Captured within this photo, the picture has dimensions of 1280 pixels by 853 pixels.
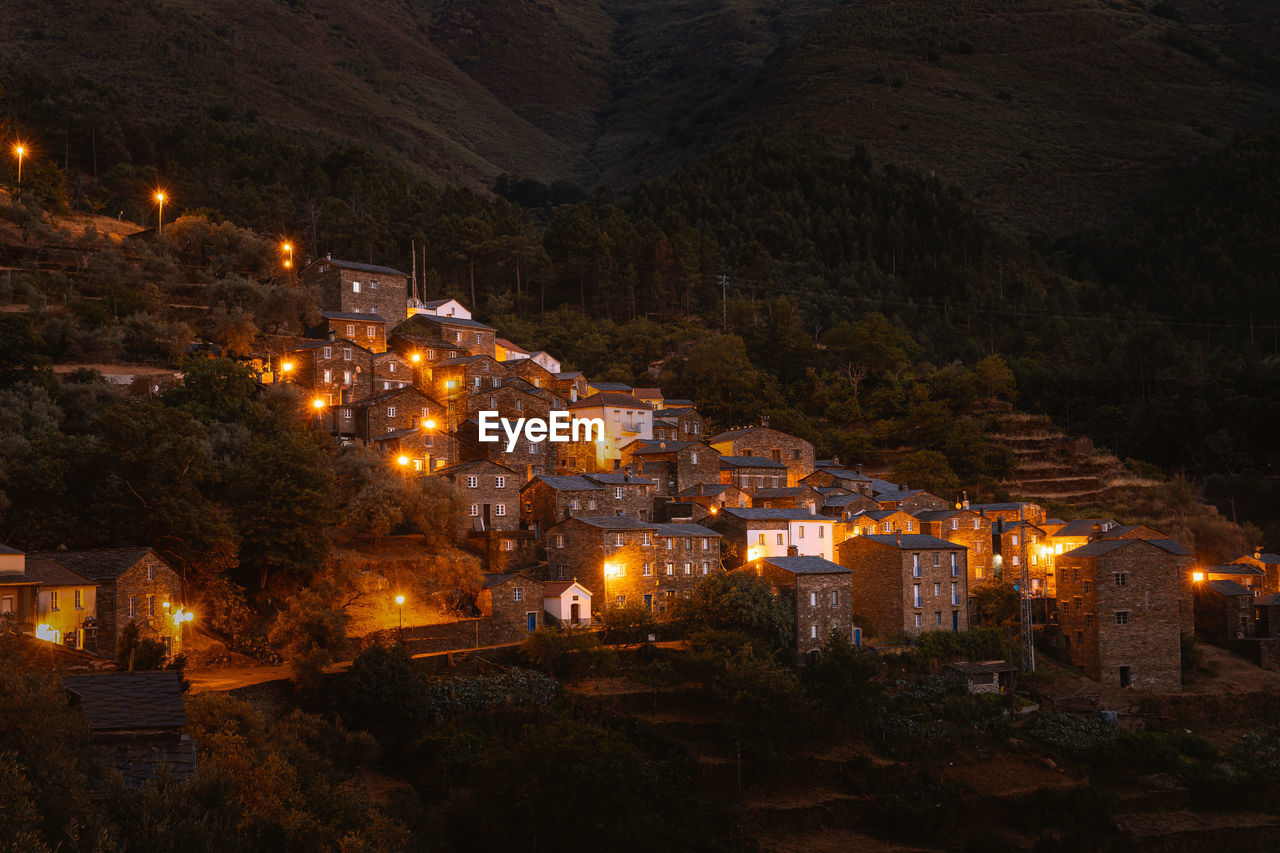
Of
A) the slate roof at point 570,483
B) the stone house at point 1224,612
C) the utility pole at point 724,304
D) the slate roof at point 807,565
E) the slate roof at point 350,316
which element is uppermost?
the utility pole at point 724,304

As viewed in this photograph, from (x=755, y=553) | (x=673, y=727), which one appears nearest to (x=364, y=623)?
(x=673, y=727)

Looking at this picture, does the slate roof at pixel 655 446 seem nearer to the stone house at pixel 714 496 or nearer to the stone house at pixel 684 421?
the stone house at pixel 714 496

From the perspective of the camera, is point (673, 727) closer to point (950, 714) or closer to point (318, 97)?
point (950, 714)

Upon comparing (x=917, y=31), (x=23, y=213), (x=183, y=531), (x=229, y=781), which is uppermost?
(x=917, y=31)

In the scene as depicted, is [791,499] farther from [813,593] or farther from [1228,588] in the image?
[1228,588]

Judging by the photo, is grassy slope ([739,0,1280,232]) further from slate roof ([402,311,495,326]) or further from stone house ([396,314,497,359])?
stone house ([396,314,497,359])

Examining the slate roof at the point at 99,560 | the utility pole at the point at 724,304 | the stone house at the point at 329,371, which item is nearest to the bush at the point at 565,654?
the slate roof at the point at 99,560
